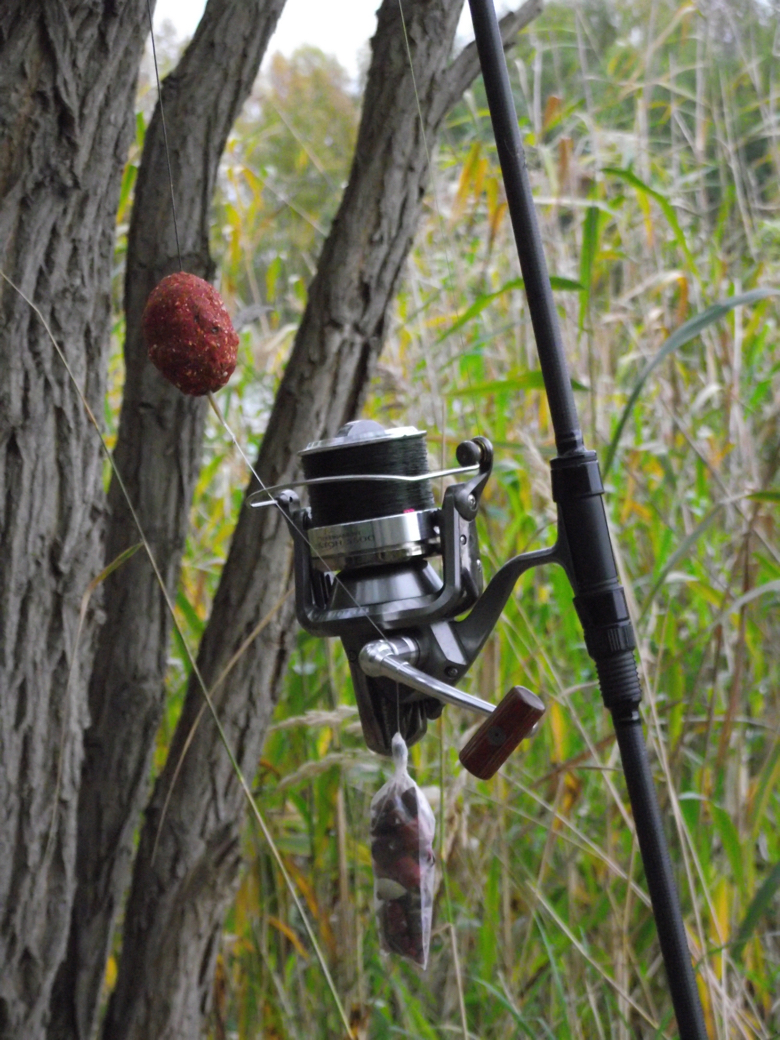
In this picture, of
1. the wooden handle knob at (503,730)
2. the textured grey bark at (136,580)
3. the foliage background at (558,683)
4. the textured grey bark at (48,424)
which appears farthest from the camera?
the foliage background at (558,683)

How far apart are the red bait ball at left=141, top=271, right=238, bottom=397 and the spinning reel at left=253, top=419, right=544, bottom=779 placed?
8 centimetres

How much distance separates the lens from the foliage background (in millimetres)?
1125

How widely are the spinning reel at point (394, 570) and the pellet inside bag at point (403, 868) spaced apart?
0.20 feet

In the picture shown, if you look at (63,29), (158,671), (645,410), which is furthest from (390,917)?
(645,410)

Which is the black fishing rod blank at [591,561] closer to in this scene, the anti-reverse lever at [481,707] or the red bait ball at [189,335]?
the anti-reverse lever at [481,707]

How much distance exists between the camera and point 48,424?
2.91ft

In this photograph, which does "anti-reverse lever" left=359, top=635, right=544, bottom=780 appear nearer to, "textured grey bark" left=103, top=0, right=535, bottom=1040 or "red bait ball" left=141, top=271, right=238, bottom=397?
"red bait ball" left=141, top=271, right=238, bottom=397

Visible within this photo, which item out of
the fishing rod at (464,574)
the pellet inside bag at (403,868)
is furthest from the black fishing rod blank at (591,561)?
the pellet inside bag at (403,868)

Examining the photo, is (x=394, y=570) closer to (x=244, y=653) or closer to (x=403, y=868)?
(x=403, y=868)

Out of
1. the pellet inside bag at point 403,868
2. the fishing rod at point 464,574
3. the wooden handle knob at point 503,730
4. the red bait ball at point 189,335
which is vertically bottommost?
the pellet inside bag at point 403,868

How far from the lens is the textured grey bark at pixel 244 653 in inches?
41.7

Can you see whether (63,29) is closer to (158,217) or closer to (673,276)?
(158,217)

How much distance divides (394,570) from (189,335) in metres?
0.18

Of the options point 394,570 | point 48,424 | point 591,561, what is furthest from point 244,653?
point 591,561
